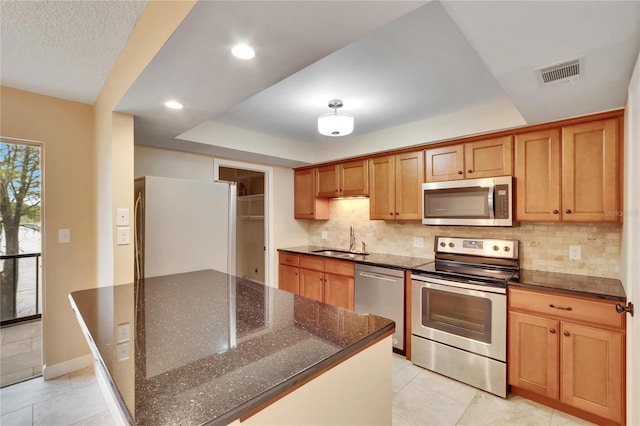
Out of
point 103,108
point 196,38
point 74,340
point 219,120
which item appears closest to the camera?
point 196,38

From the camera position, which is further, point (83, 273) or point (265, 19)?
point (83, 273)

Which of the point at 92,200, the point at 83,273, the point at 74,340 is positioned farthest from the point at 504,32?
the point at 74,340

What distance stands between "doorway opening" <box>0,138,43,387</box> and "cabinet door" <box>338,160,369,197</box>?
2.91 meters

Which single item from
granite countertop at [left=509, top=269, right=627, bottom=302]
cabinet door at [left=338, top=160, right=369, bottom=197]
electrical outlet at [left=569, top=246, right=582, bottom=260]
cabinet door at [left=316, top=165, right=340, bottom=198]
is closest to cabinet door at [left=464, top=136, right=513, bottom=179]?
electrical outlet at [left=569, top=246, right=582, bottom=260]

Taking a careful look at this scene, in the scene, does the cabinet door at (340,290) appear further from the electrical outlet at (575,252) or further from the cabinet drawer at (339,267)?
the electrical outlet at (575,252)

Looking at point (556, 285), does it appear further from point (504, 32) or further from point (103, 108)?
point (103, 108)

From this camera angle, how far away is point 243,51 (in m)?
1.39

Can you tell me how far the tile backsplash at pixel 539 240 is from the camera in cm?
231

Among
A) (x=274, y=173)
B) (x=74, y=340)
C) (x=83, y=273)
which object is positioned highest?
(x=274, y=173)

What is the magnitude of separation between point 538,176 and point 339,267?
6.66ft

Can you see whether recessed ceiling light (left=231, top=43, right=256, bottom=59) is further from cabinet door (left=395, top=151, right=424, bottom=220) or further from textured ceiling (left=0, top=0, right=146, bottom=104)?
cabinet door (left=395, top=151, right=424, bottom=220)

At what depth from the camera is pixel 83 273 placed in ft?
8.70

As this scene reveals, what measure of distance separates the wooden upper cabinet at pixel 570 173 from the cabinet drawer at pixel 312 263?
2057 mm

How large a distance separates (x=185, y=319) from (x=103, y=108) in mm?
2015
